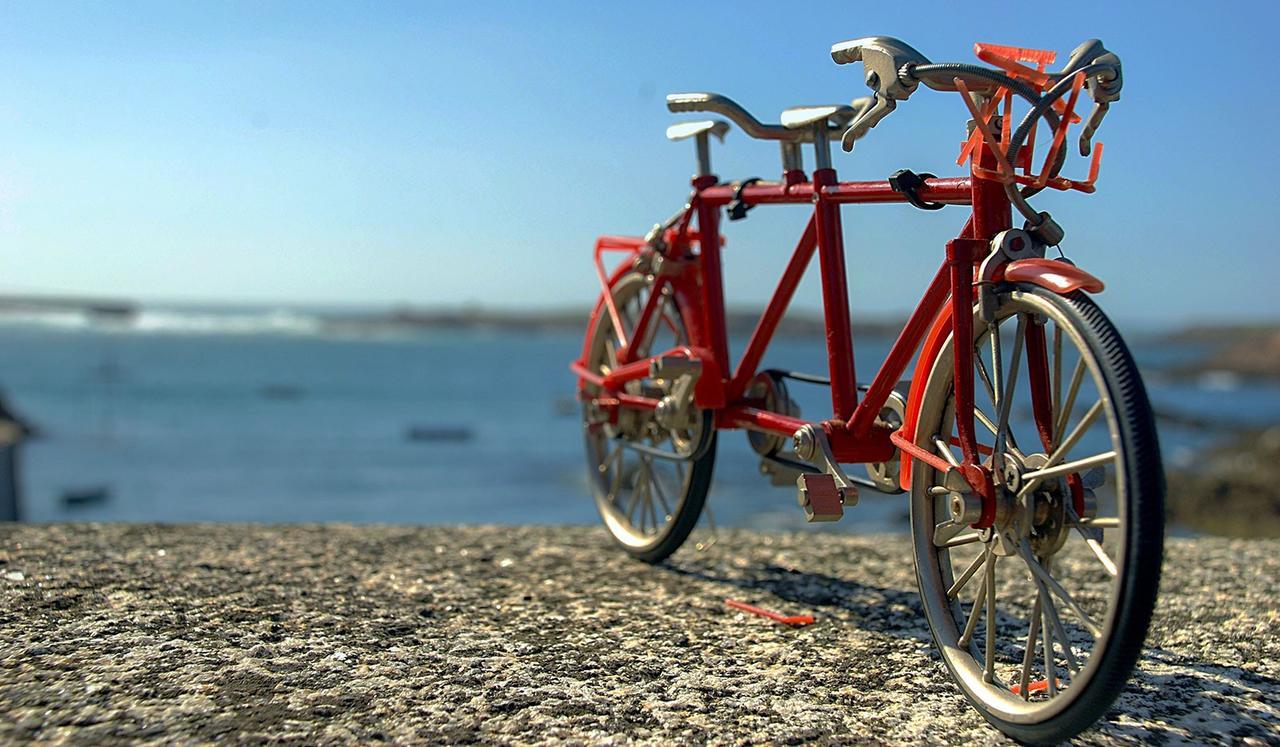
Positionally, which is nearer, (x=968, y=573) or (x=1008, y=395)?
(x=1008, y=395)

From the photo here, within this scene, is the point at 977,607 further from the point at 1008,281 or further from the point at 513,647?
the point at 513,647

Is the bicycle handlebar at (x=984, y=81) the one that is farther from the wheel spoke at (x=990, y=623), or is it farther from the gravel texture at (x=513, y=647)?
the gravel texture at (x=513, y=647)

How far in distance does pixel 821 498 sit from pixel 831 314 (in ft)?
1.84

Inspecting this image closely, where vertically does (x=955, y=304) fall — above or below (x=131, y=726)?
above

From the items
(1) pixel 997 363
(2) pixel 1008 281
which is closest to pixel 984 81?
(2) pixel 1008 281

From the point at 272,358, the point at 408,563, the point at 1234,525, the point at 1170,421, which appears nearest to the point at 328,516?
the point at 1234,525

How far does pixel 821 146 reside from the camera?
362 centimetres

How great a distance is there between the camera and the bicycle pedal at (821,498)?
10.6 ft

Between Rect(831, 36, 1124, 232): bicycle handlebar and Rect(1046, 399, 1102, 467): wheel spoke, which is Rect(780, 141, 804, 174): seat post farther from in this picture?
Rect(1046, 399, 1102, 467): wheel spoke

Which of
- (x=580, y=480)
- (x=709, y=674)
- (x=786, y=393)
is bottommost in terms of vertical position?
(x=580, y=480)

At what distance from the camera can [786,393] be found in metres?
3.93

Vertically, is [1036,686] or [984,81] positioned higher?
[984,81]

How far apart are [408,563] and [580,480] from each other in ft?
108

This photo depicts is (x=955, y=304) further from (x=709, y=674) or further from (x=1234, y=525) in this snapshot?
(x=1234, y=525)
